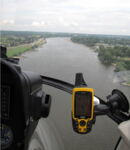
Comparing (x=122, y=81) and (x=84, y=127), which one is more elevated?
(x=122, y=81)

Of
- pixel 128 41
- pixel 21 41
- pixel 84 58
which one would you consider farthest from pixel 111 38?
pixel 21 41

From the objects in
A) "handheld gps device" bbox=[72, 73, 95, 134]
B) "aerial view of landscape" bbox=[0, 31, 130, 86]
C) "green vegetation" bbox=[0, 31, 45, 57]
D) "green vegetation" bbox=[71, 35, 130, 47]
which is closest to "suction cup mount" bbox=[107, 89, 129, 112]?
"handheld gps device" bbox=[72, 73, 95, 134]

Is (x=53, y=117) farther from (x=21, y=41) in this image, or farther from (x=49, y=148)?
(x=21, y=41)

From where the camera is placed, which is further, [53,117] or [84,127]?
[53,117]

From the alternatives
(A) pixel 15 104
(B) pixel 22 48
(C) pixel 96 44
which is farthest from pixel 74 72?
(A) pixel 15 104

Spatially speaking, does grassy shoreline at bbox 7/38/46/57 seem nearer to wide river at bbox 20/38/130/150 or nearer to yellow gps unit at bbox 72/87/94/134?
wide river at bbox 20/38/130/150

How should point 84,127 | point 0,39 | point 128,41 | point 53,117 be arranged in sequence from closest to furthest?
point 84,127 → point 0,39 → point 128,41 → point 53,117
